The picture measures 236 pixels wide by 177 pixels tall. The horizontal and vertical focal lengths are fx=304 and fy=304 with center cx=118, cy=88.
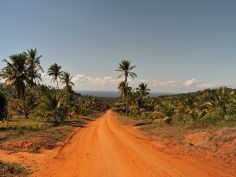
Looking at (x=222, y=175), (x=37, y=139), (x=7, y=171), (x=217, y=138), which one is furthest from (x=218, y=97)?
(x=7, y=171)

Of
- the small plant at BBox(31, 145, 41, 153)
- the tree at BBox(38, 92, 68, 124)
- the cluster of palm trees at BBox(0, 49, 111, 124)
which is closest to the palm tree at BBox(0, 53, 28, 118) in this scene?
the cluster of palm trees at BBox(0, 49, 111, 124)

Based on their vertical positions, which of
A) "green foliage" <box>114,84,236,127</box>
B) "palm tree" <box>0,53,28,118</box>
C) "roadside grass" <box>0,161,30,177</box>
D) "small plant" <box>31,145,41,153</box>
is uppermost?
"palm tree" <box>0,53,28,118</box>

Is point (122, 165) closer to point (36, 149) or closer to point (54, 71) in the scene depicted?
point (36, 149)

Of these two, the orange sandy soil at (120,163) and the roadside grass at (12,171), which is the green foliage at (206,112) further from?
the roadside grass at (12,171)

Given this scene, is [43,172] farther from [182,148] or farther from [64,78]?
[64,78]

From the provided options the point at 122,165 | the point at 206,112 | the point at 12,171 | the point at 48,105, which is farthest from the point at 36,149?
the point at 206,112

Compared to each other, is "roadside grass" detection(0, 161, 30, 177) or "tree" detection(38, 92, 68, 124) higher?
"tree" detection(38, 92, 68, 124)

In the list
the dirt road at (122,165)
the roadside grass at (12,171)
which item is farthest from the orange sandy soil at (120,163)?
the roadside grass at (12,171)

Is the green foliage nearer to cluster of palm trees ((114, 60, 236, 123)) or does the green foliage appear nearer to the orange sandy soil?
cluster of palm trees ((114, 60, 236, 123))

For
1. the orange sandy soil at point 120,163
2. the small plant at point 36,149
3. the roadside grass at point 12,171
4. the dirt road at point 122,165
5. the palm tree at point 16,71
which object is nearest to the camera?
the roadside grass at point 12,171

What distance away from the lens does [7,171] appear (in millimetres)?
12180

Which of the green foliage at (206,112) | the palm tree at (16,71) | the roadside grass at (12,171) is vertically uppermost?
the palm tree at (16,71)

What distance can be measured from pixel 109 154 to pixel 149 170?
14.7 ft

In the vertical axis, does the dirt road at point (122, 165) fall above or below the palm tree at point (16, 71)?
below
